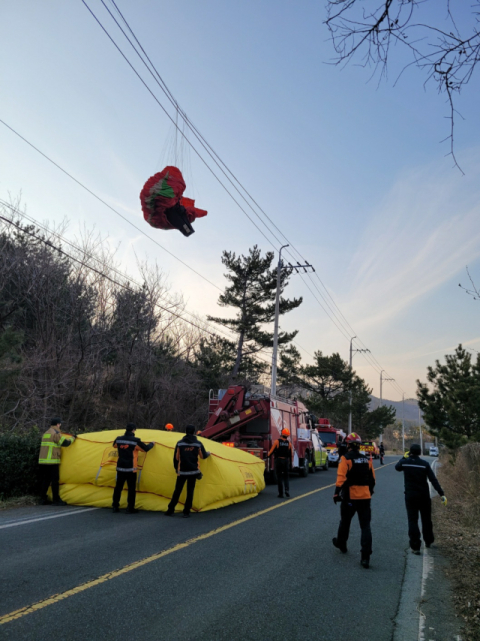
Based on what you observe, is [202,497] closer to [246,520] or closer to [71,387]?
[246,520]

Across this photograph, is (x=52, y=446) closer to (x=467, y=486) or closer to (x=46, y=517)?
(x=46, y=517)

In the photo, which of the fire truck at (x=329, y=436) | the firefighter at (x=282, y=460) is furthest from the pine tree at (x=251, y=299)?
the firefighter at (x=282, y=460)

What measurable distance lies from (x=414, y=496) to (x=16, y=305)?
18336 millimetres

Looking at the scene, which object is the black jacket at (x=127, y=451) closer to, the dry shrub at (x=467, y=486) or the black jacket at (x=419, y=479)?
the black jacket at (x=419, y=479)

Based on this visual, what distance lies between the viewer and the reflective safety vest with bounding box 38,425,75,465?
396 inches

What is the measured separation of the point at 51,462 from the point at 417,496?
7212 millimetres

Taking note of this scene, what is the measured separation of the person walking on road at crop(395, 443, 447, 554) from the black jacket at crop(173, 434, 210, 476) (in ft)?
12.6

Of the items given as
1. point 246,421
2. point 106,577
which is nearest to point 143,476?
point 106,577

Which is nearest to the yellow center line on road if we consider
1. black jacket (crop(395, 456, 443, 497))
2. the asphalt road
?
the asphalt road

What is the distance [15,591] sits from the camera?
15.8ft

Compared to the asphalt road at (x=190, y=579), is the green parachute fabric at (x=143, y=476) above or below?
above

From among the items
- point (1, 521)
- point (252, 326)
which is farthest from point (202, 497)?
point (252, 326)

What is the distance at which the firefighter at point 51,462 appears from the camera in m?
10.1

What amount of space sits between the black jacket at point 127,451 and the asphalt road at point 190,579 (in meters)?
0.90
